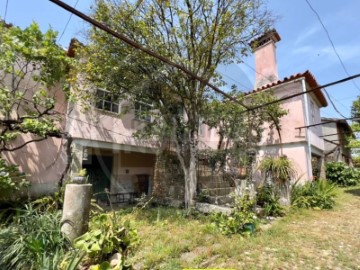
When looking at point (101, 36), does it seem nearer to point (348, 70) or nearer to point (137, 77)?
point (137, 77)

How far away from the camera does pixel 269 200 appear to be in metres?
7.25

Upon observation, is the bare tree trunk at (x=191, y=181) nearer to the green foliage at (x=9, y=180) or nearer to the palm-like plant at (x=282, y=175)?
the palm-like plant at (x=282, y=175)

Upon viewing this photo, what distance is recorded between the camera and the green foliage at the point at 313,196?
7.92m

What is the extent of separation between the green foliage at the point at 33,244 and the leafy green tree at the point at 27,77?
332 cm

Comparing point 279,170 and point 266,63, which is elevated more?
point 266,63

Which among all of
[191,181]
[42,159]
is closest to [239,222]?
[191,181]

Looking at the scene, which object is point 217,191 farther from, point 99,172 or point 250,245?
point 99,172

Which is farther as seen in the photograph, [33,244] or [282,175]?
[282,175]

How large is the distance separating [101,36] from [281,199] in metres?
8.05

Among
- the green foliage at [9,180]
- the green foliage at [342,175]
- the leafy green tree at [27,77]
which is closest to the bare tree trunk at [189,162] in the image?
the leafy green tree at [27,77]

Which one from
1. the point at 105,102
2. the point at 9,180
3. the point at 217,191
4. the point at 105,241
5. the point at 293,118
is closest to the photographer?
the point at 105,241

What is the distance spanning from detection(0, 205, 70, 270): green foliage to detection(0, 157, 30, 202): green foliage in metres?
1.87

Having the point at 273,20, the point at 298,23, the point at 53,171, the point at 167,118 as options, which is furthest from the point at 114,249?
the point at 273,20

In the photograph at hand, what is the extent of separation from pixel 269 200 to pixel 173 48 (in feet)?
18.9
